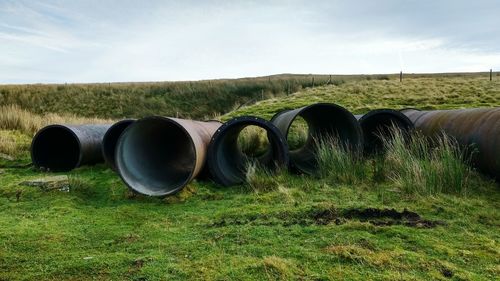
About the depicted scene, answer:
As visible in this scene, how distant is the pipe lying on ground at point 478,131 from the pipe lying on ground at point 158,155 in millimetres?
3786

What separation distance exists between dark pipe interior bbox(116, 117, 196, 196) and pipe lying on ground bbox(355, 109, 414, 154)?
363cm

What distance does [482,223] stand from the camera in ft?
15.4

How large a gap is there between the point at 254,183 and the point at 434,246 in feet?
9.92

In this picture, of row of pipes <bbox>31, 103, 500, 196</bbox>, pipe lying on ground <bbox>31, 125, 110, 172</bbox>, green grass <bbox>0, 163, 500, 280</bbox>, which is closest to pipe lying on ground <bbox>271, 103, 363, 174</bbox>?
row of pipes <bbox>31, 103, 500, 196</bbox>

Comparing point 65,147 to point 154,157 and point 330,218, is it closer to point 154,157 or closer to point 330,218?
point 154,157

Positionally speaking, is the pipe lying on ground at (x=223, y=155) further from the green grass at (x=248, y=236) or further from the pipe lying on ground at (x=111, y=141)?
the pipe lying on ground at (x=111, y=141)

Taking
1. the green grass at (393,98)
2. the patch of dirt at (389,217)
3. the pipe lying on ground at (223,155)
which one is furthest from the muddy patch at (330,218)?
the green grass at (393,98)

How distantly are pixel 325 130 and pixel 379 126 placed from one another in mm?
1444

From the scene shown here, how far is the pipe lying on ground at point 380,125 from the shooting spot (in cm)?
904

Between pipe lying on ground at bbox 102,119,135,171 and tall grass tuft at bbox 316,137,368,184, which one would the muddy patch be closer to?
tall grass tuft at bbox 316,137,368,184

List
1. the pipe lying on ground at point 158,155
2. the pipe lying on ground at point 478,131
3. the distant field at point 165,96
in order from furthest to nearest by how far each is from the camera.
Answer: the distant field at point 165,96
the pipe lying on ground at point 158,155
the pipe lying on ground at point 478,131

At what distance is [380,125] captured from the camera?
10227 mm

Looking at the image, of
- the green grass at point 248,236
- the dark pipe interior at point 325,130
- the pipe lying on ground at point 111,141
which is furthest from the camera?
the pipe lying on ground at point 111,141


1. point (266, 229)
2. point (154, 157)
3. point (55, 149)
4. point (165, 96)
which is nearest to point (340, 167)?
point (266, 229)
